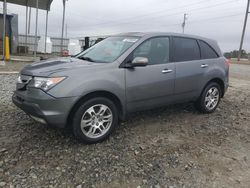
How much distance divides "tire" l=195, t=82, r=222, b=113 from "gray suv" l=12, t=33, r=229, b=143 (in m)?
0.02

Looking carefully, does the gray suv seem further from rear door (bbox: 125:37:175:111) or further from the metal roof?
the metal roof

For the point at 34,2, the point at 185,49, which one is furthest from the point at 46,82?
the point at 34,2

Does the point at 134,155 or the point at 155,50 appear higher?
the point at 155,50

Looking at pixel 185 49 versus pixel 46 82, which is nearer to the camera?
pixel 46 82

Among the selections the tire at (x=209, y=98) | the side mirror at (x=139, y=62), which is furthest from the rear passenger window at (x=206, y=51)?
the side mirror at (x=139, y=62)

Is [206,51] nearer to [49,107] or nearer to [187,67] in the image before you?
[187,67]

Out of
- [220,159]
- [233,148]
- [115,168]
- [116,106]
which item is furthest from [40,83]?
[233,148]

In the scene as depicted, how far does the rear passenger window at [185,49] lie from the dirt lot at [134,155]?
125cm

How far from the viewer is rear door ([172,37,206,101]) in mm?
5047

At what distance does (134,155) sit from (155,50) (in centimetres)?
198

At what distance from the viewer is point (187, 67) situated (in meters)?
5.18

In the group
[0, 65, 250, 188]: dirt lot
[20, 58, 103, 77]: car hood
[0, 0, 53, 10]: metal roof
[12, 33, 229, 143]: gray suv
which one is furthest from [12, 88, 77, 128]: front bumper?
[0, 0, 53, 10]: metal roof

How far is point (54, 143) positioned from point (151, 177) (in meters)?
1.57

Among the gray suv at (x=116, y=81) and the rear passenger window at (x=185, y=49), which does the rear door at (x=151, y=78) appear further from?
the rear passenger window at (x=185, y=49)
